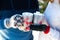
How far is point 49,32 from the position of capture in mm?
902

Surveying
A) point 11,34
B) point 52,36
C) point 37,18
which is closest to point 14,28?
point 11,34

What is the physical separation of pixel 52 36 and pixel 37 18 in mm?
191

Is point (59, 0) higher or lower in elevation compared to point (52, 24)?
higher

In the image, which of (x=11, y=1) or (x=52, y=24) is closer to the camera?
(x=52, y=24)

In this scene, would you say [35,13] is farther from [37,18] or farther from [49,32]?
[49,32]

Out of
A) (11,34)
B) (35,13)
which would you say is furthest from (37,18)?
(11,34)

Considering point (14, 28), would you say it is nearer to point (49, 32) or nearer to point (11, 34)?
point (11, 34)

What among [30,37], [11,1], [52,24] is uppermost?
[11,1]

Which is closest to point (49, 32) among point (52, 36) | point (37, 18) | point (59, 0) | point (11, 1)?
point (52, 36)

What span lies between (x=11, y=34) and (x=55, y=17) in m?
0.41

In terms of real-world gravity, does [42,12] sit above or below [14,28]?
above

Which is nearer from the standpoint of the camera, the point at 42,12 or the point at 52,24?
the point at 52,24

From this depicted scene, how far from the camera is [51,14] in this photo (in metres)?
0.82

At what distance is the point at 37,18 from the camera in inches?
37.3
